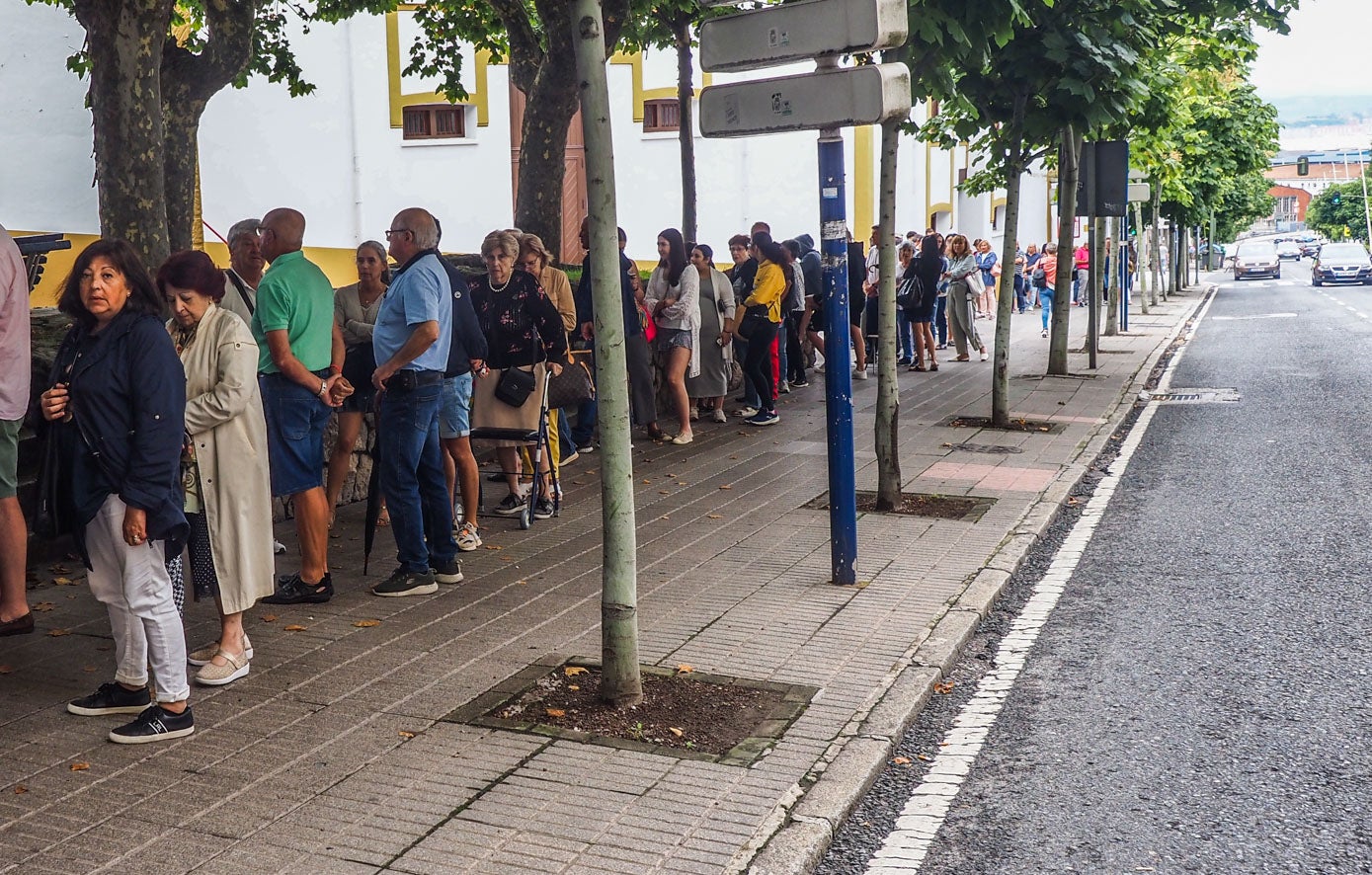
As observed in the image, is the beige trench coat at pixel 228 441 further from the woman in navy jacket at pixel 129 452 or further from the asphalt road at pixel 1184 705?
the asphalt road at pixel 1184 705

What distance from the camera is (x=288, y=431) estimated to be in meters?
7.05

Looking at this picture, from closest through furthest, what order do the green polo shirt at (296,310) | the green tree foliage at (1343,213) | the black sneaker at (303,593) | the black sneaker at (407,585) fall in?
the green polo shirt at (296,310)
the black sneaker at (303,593)
the black sneaker at (407,585)
the green tree foliage at (1343,213)

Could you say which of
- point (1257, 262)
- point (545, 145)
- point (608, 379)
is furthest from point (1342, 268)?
point (608, 379)

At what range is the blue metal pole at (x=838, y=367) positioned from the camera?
Answer: 24.5ft

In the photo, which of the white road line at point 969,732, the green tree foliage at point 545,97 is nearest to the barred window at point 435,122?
the green tree foliage at point 545,97

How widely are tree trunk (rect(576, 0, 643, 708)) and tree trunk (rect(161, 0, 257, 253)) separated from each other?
837 centimetres

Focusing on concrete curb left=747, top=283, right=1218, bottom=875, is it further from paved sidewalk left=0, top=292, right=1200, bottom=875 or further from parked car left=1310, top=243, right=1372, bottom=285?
parked car left=1310, top=243, right=1372, bottom=285

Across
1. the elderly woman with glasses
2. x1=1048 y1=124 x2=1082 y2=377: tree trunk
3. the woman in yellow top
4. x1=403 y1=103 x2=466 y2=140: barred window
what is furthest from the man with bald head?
x1=403 y1=103 x2=466 y2=140: barred window

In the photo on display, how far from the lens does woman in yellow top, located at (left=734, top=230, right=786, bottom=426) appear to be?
1420cm

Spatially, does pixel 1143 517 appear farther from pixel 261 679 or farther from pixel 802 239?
pixel 802 239

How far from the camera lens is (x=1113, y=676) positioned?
6.14 metres

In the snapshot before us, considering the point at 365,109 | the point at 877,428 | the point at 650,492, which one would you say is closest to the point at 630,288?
the point at 650,492

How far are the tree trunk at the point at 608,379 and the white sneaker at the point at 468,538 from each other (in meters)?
3.09

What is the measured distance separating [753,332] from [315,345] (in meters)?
7.53
